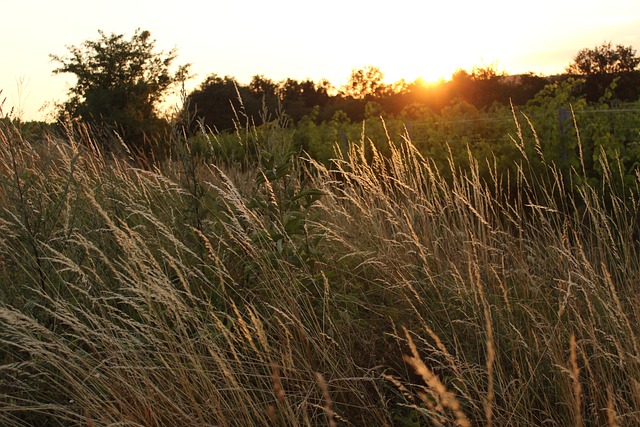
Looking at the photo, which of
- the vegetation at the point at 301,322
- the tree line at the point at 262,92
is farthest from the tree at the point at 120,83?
the vegetation at the point at 301,322

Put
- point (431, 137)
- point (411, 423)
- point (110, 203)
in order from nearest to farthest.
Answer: point (411, 423)
point (110, 203)
point (431, 137)

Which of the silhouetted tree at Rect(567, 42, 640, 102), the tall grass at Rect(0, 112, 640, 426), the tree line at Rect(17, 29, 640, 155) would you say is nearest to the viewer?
the tall grass at Rect(0, 112, 640, 426)

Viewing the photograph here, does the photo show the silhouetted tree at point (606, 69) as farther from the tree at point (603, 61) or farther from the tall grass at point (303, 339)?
the tall grass at point (303, 339)

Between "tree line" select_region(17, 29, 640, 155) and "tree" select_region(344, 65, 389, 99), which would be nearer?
"tree line" select_region(17, 29, 640, 155)

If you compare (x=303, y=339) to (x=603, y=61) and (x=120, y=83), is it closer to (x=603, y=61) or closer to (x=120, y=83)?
(x=120, y=83)

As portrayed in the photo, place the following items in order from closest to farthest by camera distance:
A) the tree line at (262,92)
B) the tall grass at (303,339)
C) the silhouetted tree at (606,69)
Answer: the tall grass at (303,339) → the tree line at (262,92) → the silhouetted tree at (606,69)

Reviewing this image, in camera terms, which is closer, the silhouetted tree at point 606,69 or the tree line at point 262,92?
the tree line at point 262,92

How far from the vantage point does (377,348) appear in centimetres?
297

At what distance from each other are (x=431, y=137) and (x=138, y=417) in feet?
28.0

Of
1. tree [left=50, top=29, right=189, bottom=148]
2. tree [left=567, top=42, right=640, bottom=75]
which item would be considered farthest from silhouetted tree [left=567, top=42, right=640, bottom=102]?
tree [left=50, top=29, right=189, bottom=148]

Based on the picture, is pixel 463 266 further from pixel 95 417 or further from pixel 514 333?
pixel 95 417

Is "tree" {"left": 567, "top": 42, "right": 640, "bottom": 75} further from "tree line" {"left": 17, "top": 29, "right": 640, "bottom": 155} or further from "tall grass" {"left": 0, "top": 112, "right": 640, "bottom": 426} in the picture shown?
"tall grass" {"left": 0, "top": 112, "right": 640, "bottom": 426}

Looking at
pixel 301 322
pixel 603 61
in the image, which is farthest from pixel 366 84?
pixel 301 322

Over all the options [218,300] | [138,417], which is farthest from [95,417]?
[218,300]
